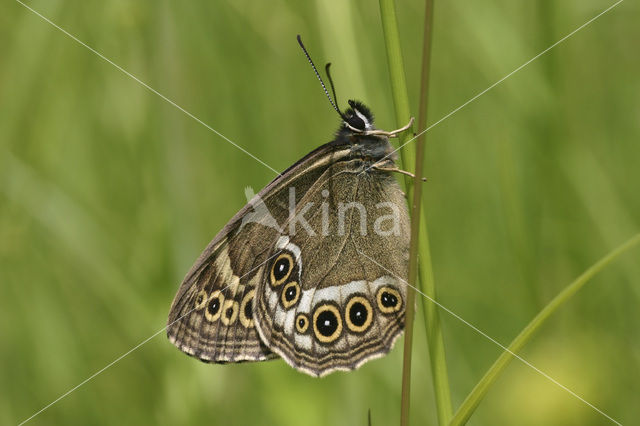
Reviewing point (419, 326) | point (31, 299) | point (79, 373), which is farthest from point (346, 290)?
point (31, 299)

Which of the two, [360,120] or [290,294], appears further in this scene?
[290,294]

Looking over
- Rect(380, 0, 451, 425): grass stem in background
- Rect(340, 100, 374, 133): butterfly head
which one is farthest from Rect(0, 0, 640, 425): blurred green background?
Rect(380, 0, 451, 425): grass stem in background

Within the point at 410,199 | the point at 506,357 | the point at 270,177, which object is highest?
the point at 270,177

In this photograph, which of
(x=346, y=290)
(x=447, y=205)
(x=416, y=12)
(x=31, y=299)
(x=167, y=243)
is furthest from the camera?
(x=416, y=12)

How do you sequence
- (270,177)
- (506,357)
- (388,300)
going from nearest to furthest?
(506,357) < (388,300) < (270,177)

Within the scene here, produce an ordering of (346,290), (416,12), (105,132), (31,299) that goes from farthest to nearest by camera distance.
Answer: (416,12) < (105,132) < (31,299) < (346,290)

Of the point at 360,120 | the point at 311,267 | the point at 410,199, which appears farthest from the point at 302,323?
the point at 410,199

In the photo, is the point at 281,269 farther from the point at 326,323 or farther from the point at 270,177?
the point at 270,177

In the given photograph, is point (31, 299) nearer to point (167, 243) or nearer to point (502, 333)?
point (167, 243)
